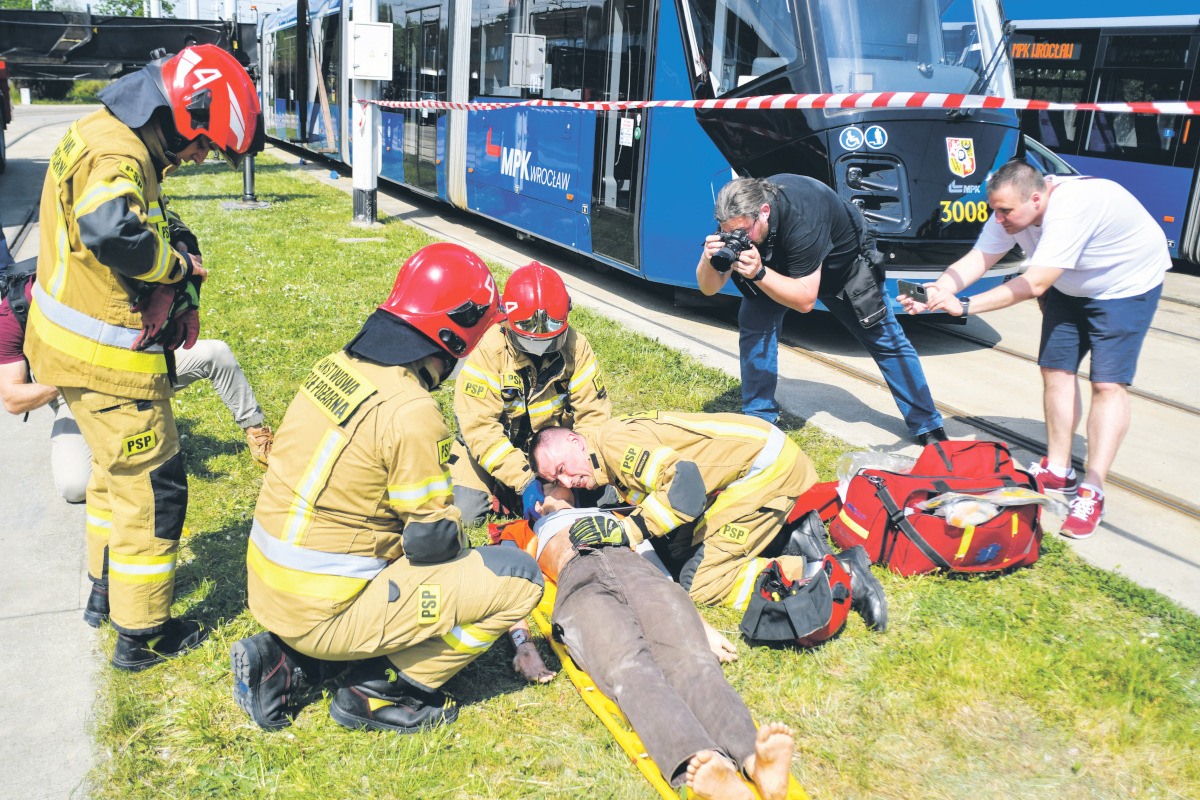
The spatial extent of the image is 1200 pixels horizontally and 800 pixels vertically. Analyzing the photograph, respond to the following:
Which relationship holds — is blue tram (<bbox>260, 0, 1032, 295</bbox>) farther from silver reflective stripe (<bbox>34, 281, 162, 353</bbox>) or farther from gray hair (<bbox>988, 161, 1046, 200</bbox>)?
silver reflective stripe (<bbox>34, 281, 162, 353</bbox>)

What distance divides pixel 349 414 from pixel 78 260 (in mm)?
1163

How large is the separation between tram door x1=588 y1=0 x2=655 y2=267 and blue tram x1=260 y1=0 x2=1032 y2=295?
19mm

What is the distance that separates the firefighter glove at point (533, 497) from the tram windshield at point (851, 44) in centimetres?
448

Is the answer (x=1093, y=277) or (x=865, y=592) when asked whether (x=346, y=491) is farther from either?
(x=1093, y=277)

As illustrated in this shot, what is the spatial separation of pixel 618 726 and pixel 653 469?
→ 3.36 ft

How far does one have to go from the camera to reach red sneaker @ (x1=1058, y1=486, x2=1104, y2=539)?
486 cm

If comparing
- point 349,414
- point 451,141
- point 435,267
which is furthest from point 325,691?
point 451,141

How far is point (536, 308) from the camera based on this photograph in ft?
14.0


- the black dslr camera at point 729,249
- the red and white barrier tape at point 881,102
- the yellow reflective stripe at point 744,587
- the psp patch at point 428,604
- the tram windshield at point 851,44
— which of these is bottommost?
the yellow reflective stripe at point 744,587

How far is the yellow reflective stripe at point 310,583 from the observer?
300 cm

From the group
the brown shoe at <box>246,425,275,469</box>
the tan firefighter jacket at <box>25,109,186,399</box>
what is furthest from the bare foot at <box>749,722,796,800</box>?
the brown shoe at <box>246,425,275,469</box>

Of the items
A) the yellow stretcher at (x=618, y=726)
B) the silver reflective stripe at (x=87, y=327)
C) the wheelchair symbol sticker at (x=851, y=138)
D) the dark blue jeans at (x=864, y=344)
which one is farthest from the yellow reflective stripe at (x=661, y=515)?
the wheelchair symbol sticker at (x=851, y=138)

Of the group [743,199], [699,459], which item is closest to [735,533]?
[699,459]

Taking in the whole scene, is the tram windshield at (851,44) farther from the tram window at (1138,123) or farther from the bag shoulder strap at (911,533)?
the tram window at (1138,123)
